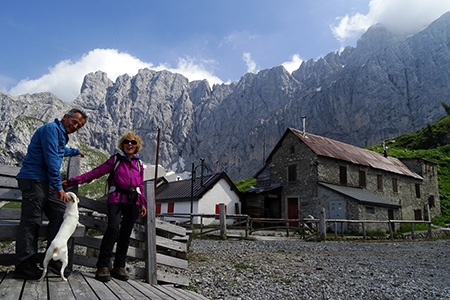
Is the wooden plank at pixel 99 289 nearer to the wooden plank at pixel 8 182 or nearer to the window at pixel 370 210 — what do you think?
the wooden plank at pixel 8 182

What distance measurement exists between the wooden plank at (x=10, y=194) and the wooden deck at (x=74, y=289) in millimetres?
962

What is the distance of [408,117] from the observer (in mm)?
106438

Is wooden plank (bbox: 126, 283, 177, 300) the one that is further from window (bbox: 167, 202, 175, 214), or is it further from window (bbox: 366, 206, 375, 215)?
window (bbox: 167, 202, 175, 214)

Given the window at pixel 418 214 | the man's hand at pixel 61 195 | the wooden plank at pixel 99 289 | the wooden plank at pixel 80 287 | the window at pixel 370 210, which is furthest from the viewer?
the window at pixel 418 214

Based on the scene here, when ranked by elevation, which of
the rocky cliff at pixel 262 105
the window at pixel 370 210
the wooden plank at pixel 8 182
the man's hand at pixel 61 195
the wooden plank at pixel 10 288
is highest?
the rocky cliff at pixel 262 105

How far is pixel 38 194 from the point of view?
4.02 m

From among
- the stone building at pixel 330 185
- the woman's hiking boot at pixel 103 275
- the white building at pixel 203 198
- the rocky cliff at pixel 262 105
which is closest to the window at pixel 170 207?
the white building at pixel 203 198

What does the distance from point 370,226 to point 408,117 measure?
323ft

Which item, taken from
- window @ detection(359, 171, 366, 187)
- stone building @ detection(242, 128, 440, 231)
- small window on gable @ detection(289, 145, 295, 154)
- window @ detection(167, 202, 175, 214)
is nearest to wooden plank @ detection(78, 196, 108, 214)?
stone building @ detection(242, 128, 440, 231)

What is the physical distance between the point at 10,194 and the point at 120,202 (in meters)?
1.45

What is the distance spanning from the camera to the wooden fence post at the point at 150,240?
203 inches

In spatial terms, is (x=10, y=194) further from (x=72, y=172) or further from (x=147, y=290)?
(x=147, y=290)

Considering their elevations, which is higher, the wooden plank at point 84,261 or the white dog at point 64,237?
the white dog at point 64,237

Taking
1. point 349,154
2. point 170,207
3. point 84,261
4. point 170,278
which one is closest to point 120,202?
point 84,261
